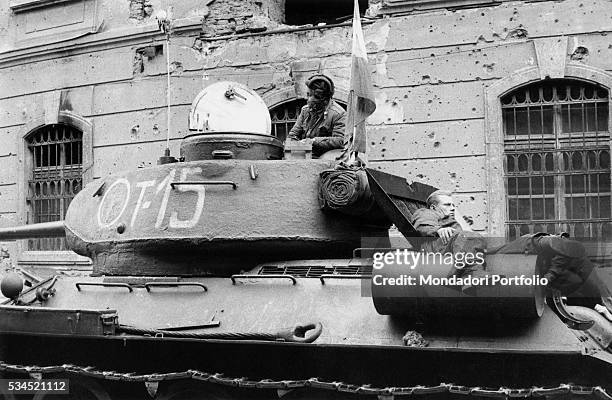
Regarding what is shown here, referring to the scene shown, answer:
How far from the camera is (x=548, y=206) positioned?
37.5ft

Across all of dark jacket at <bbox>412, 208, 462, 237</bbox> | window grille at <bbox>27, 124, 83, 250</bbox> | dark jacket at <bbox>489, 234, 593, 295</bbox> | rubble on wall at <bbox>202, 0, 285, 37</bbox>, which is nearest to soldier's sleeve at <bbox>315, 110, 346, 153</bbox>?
dark jacket at <bbox>412, 208, 462, 237</bbox>

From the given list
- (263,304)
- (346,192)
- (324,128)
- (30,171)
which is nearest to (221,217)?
(263,304)

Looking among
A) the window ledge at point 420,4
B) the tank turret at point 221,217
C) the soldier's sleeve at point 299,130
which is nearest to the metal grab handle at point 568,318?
the tank turret at point 221,217

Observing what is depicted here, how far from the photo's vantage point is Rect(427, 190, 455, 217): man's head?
5887 millimetres

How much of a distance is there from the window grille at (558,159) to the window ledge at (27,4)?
775 cm

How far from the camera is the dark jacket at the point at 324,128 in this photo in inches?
290

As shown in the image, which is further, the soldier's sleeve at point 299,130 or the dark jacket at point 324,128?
the soldier's sleeve at point 299,130

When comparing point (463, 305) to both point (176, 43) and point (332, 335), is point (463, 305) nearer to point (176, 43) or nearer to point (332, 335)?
point (332, 335)

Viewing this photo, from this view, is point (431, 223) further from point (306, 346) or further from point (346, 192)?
point (306, 346)

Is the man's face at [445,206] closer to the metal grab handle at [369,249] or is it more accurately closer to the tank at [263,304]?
the tank at [263,304]

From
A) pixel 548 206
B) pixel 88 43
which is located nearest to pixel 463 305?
pixel 548 206

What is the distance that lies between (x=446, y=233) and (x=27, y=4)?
1140cm

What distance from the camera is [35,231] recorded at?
8.48m

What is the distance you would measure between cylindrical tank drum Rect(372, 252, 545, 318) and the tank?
1 centimetres
